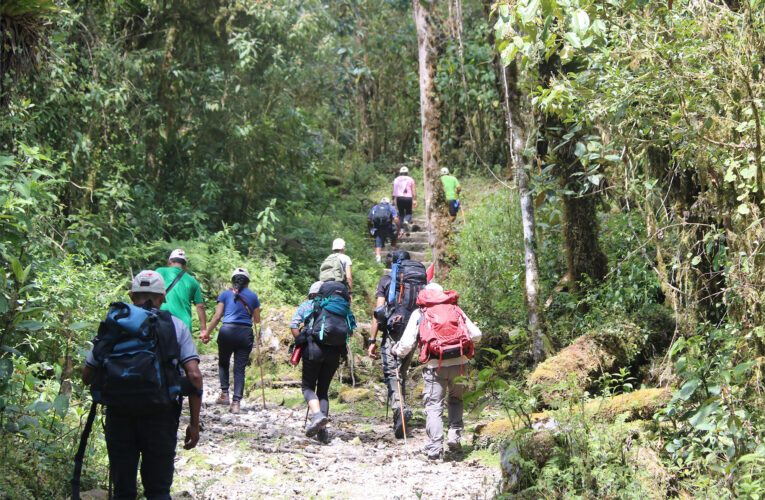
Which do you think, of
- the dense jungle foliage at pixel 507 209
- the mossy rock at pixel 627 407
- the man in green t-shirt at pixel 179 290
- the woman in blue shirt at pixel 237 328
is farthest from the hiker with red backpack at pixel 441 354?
the woman in blue shirt at pixel 237 328

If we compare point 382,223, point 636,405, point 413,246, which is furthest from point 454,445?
point 413,246

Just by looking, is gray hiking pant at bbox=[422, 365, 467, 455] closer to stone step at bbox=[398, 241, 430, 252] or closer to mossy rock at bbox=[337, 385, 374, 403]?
mossy rock at bbox=[337, 385, 374, 403]

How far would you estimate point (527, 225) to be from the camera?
392 inches

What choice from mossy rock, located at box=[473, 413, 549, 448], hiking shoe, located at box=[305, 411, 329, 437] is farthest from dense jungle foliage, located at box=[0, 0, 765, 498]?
hiking shoe, located at box=[305, 411, 329, 437]

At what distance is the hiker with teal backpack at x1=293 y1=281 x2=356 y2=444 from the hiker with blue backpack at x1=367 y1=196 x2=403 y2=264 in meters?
10.6

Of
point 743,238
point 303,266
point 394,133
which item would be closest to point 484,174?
point 394,133

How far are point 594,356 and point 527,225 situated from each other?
2.08 meters

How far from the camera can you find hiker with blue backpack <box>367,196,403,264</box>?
19.0m

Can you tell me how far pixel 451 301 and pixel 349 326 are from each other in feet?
4.58

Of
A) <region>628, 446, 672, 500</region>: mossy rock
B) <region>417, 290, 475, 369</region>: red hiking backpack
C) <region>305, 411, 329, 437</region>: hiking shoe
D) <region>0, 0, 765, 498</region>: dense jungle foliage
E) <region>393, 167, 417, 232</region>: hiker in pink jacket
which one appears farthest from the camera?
<region>393, 167, 417, 232</region>: hiker in pink jacket

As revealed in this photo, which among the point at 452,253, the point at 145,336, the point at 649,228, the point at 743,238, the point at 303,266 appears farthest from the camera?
the point at 303,266

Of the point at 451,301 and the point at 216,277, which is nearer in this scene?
the point at 451,301

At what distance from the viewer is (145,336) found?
4.46 meters

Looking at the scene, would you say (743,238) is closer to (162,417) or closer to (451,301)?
(451,301)
